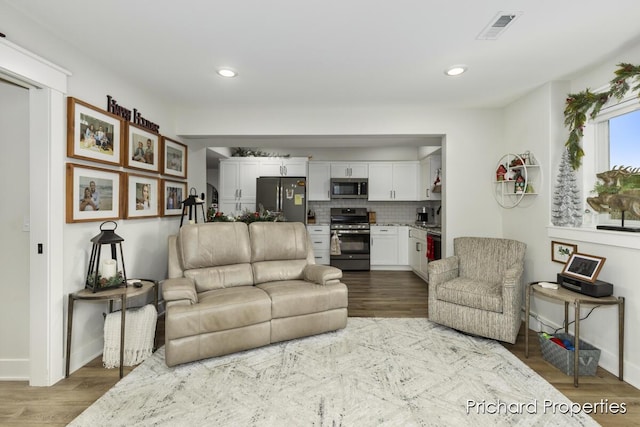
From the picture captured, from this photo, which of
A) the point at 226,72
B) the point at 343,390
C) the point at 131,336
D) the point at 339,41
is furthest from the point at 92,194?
the point at 343,390

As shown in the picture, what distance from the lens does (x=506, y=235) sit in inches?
153

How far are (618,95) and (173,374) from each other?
13.0 feet

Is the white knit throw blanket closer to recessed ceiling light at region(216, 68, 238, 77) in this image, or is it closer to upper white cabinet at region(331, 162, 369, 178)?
recessed ceiling light at region(216, 68, 238, 77)

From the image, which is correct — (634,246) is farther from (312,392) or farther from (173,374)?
(173,374)

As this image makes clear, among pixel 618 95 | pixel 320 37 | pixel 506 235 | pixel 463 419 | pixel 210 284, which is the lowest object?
pixel 463 419

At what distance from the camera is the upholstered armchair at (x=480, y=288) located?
2836mm

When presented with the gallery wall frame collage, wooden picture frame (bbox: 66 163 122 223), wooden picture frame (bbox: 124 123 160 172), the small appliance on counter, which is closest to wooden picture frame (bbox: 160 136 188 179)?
the gallery wall frame collage

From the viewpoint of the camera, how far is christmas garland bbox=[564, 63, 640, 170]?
8.10 ft

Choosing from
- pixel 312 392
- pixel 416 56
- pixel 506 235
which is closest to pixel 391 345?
pixel 312 392

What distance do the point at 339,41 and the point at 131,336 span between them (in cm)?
277

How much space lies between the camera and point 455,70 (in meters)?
2.85

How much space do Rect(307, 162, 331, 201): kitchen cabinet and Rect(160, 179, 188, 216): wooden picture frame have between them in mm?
2825

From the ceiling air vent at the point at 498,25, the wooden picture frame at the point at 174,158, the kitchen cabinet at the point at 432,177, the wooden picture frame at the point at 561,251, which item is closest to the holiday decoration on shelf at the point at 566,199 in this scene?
the wooden picture frame at the point at 561,251

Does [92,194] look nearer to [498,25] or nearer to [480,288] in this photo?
[498,25]
